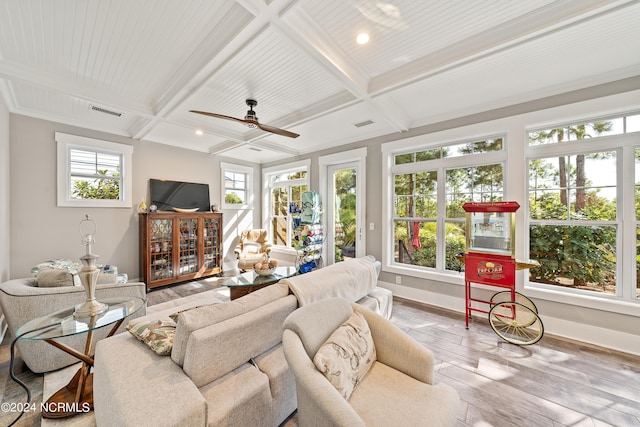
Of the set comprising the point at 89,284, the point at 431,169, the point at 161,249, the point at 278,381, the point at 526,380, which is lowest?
the point at 526,380

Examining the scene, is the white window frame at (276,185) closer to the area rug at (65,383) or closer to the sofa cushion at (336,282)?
the sofa cushion at (336,282)

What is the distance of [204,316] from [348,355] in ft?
2.57

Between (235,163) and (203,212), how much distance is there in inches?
59.0

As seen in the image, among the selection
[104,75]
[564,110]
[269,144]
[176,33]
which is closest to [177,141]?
[269,144]

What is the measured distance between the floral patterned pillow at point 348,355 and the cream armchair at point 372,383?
0.15 feet

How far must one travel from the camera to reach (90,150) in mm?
3900

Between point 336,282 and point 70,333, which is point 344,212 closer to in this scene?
point 336,282

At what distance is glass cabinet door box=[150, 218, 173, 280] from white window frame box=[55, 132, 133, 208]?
24.7 inches

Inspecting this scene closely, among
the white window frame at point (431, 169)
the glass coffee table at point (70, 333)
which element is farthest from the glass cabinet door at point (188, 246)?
the white window frame at point (431, 169)

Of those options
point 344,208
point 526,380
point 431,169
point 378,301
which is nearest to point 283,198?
Answer: point 344,208

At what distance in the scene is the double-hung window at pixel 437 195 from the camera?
3.21 m

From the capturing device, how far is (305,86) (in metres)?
2.74

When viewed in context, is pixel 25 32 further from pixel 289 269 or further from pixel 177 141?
pixel 289 269

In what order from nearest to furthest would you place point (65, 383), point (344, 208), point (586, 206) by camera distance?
point (65, 383)
point (586, 206)
point (344, 208)
